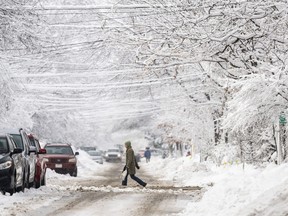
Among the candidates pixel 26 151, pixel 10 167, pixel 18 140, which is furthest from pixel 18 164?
pixel 18 140

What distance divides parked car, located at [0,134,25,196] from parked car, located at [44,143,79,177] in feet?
55.3

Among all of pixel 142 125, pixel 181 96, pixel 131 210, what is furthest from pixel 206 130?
pixel 142 125

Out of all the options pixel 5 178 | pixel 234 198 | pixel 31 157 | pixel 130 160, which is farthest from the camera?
pixel 130 160

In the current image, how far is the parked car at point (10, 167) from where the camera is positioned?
17609 millimetres

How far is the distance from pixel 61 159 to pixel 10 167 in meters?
19.2

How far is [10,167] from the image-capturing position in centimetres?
1775

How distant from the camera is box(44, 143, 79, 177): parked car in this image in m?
36.8

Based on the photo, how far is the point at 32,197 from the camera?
62.2ft

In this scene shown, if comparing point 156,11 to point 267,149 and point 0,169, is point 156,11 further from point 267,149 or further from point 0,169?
point 267,149

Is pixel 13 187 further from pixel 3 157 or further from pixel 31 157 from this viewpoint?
pixel 31 157

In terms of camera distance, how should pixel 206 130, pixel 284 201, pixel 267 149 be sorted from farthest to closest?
1. pixel 206 130
2. pixel 267 149
3. pixel 284 201

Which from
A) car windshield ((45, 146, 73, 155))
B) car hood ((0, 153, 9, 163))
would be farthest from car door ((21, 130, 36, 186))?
car windshield ((45, 146, 73, 155))

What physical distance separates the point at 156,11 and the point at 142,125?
2881 inches

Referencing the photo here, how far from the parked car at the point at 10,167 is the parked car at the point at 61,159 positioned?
55.3 ft
